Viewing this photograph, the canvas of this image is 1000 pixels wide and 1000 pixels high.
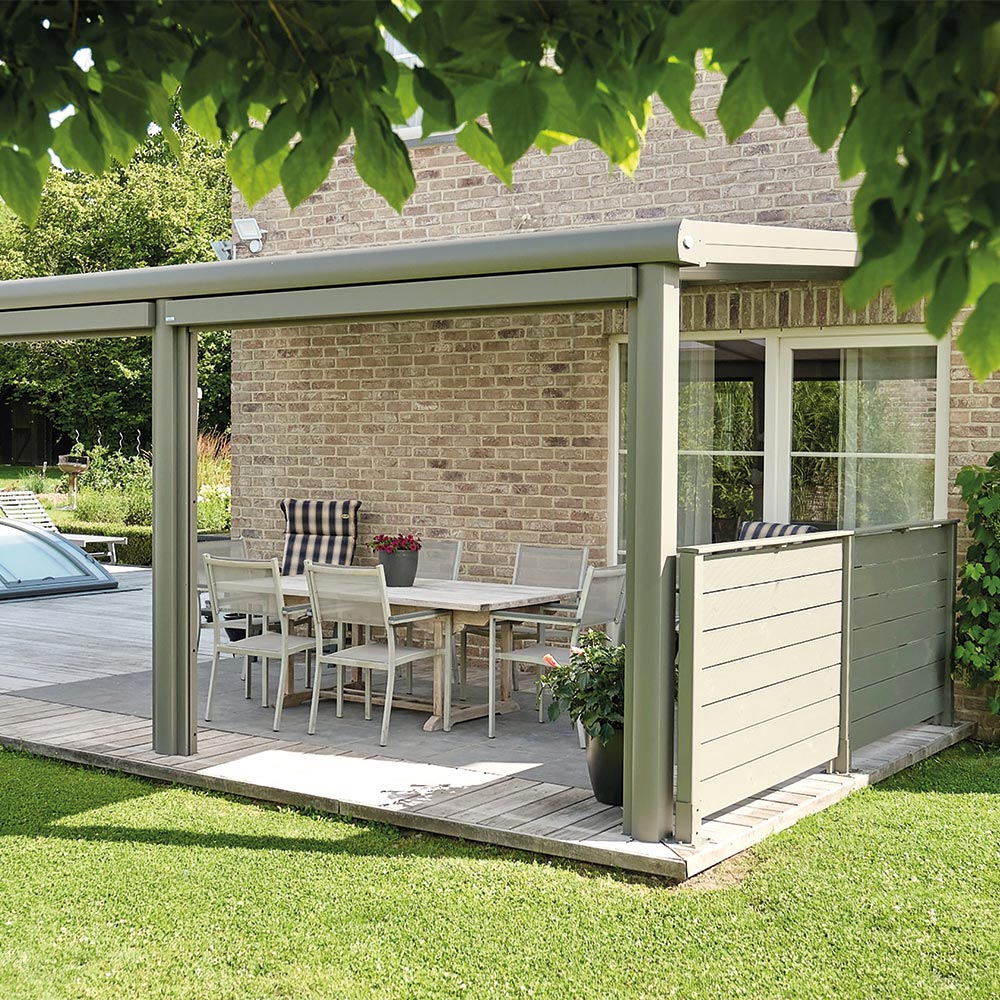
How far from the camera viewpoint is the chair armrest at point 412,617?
7.06m

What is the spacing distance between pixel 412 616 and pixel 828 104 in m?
5.67

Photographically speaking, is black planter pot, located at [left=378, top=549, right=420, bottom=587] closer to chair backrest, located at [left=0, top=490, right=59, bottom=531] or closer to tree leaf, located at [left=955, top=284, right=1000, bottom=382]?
tree leaf, located at [left=955, top=284, right=1000, bottom=382]

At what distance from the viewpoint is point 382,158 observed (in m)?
2.03

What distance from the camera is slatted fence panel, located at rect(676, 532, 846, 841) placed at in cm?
525

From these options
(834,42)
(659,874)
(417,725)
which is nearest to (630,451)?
(659,874)

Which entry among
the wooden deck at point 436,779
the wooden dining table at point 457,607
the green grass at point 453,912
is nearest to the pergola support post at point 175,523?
the wooden deck at point 436,779

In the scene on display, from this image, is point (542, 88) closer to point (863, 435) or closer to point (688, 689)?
point (688, 689)

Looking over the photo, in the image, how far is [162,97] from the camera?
2174 mm

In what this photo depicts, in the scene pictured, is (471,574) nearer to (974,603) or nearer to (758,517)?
(758,517)

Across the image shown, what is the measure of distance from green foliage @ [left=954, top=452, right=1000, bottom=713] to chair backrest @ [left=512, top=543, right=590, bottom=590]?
223 centimetres

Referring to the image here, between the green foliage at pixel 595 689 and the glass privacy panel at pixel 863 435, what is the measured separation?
101 inches

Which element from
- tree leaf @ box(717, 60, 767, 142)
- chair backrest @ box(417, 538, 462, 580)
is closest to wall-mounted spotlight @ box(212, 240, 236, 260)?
chair backrest @ box(417, 538, 462, 580)

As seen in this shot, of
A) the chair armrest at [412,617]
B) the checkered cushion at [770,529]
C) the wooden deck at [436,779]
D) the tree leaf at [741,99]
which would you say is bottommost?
the wooden deck at [436,779]

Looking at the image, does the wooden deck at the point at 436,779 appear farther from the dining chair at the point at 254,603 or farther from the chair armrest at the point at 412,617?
the chair armrest at the point at 412,617
